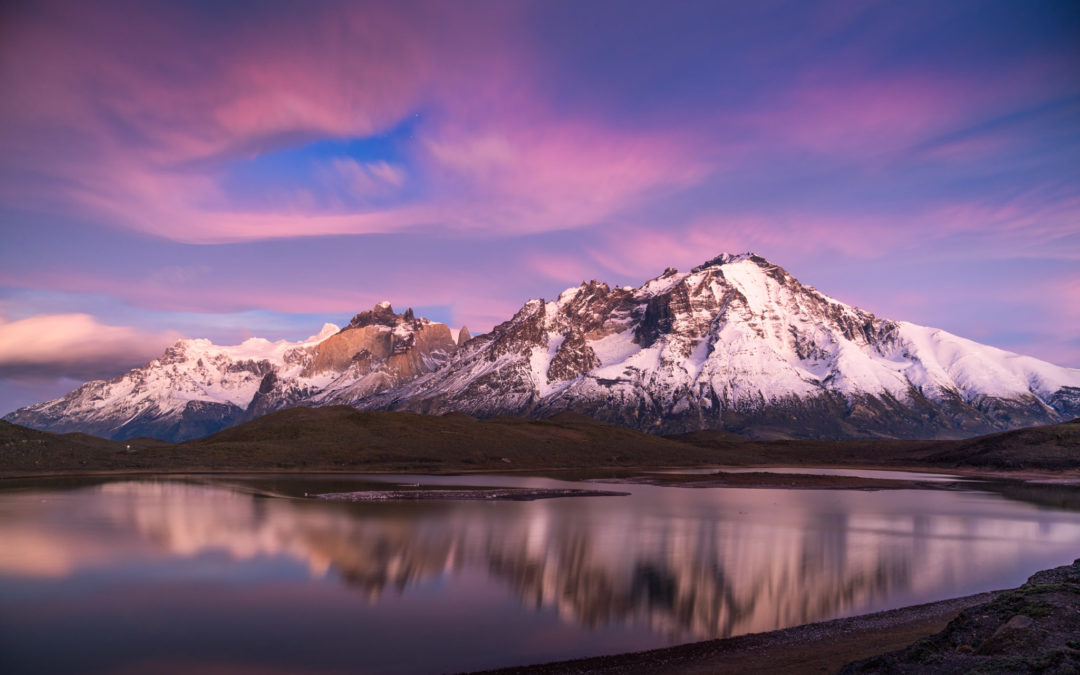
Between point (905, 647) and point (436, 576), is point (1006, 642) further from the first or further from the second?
point (436, 576)

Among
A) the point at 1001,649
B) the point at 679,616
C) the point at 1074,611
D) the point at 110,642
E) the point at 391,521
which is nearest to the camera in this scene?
the point at 1001,649

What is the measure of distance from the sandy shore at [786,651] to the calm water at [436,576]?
175 centimetres

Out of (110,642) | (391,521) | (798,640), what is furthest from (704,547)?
(110,642)

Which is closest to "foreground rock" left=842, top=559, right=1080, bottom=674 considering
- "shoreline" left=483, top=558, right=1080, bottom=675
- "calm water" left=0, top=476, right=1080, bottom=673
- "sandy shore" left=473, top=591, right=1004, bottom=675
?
"shoreline" left=483, top=558, right=1080, bottom=675

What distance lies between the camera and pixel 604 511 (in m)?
84.3

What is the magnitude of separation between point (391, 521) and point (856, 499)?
7383 cm

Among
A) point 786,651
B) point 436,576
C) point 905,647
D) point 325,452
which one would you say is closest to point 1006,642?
point 905,647

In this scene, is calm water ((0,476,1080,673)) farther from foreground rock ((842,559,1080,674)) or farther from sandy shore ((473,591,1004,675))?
foreground rock ((842,559,1080,674))

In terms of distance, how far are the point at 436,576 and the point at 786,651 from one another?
75.0 feet

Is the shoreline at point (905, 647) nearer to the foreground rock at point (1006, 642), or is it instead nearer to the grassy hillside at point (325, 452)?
the foreground rock at point (1006, 642)

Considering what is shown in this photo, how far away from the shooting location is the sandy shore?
2833 cm

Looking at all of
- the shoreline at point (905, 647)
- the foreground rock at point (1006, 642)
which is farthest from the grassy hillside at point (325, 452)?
the foreground rock at point (1006, 642)

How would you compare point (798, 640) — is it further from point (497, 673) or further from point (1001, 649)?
point (497, 673)

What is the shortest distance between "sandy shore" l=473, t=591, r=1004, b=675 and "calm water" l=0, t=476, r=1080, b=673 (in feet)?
5.73
